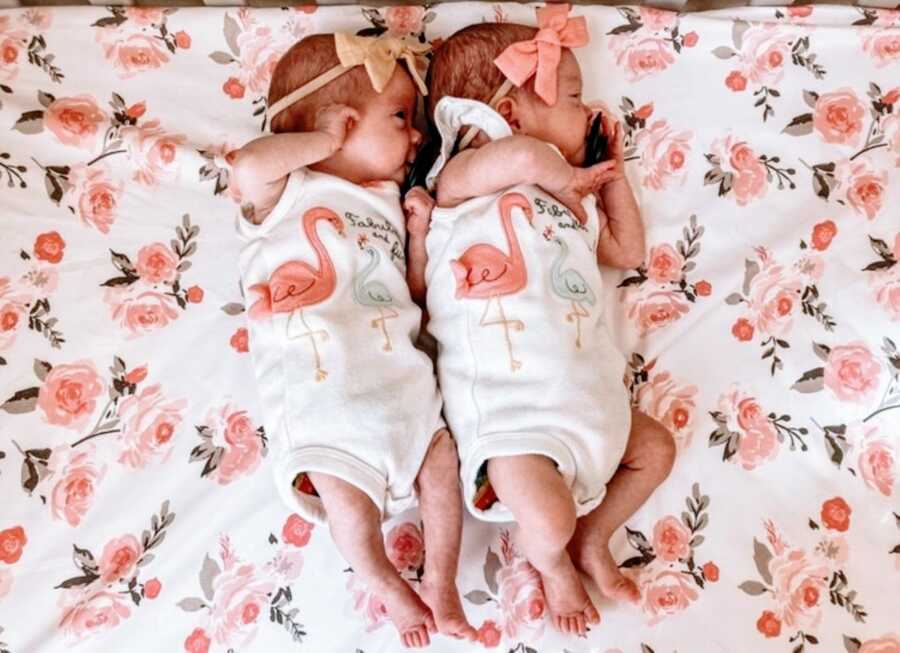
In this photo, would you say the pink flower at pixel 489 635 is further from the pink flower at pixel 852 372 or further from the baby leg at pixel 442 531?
the pink flower at pixel 852 372

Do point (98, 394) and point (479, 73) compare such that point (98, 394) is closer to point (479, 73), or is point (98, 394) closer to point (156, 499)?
point (156, 499)

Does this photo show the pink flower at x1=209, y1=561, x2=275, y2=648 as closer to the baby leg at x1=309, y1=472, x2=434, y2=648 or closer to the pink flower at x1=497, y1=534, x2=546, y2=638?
the baby leg at x1=309, y1=472, x2=434, y2=648

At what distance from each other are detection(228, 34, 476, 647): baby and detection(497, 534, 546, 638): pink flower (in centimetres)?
6

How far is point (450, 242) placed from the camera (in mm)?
1068

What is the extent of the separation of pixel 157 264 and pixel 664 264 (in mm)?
752

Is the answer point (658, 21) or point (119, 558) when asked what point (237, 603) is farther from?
point (658, 21)

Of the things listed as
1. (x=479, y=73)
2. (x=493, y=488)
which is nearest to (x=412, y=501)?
(x=493, y=488)

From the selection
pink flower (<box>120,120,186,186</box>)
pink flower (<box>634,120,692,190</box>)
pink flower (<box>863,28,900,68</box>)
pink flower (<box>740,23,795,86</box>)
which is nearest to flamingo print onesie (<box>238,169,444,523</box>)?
pink flower (<box>120,120,186,186</box>)

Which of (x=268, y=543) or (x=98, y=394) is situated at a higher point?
(x=98, y=394)

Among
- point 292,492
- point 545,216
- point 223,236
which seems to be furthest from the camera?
point 223,236

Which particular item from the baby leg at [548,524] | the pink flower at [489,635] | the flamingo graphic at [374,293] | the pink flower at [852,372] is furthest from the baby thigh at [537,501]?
the pink flower at [852,372]

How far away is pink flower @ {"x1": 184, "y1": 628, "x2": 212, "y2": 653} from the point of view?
0.96 meters

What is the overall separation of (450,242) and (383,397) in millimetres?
242

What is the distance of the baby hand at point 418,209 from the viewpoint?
111 cm
